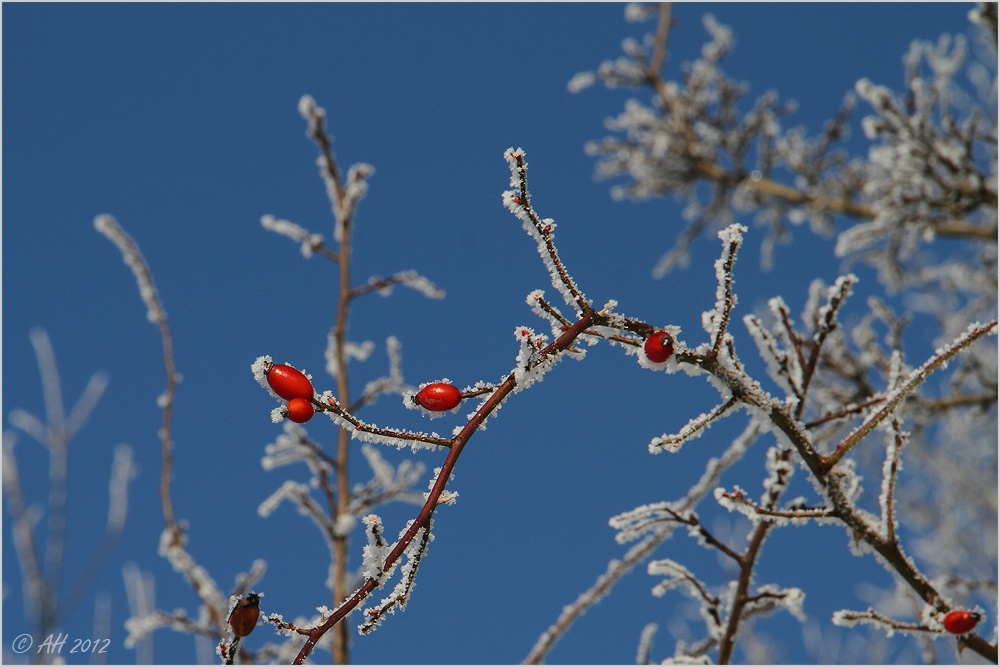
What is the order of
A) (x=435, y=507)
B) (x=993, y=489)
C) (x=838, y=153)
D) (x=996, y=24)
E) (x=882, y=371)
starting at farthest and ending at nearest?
(x=993, y=489)
(x=838, y=153)
(x=882, y=371)
(x=996, y=24)
(x=435, y=507)

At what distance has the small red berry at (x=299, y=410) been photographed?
3.22 ft

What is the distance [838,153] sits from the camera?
17.1 ft

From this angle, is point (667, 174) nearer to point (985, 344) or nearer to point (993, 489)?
point (985, 344)

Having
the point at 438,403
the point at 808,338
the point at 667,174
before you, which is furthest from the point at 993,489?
the point at 438,403

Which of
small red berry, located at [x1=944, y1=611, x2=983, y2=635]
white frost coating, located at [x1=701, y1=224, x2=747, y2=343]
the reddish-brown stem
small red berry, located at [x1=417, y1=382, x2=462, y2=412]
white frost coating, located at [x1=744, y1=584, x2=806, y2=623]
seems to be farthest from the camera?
white frost coating, located at [x1=744, y1=584, x2=806, y2=623]

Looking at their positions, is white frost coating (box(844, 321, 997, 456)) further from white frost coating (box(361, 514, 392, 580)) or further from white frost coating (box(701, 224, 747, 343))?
white frost coating (box(361, 514, 392, 580))

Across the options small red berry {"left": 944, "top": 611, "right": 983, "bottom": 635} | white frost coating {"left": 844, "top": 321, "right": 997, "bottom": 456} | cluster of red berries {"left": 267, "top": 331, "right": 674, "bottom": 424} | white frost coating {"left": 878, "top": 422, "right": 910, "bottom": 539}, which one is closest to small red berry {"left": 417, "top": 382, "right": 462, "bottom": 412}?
cluster of red berries {"left": 267, "top": 331, "right": 674, "bottom": 424}

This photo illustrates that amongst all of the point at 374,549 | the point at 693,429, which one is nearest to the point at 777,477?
the point at 693,429

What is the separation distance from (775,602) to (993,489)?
794cm

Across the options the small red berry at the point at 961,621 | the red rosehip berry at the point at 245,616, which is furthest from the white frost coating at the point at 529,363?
the small red berry at the point at 961,621

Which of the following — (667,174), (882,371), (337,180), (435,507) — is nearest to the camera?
(435,507)

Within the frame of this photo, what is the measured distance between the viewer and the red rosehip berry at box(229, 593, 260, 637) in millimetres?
946

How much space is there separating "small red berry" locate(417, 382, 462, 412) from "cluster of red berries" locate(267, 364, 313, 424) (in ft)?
0.53

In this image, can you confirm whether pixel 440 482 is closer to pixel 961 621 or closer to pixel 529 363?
pixel 529 363
